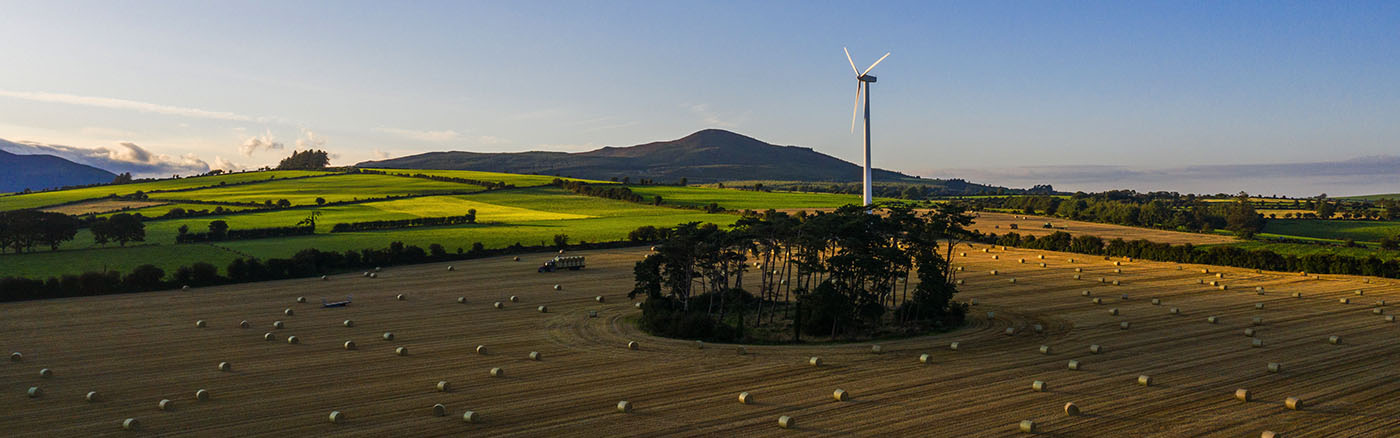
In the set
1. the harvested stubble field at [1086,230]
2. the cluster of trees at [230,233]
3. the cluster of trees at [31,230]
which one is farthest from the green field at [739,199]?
the cluster of trees at [31,230]

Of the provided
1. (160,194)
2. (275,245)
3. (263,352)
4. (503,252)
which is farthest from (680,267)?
(160,194)

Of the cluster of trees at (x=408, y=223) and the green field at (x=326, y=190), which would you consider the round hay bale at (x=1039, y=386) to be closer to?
the cluster of trees at (x=408, y=223)

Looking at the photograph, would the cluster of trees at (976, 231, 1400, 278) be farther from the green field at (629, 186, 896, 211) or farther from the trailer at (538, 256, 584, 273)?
the trailer at (538, 256, 584, 273)

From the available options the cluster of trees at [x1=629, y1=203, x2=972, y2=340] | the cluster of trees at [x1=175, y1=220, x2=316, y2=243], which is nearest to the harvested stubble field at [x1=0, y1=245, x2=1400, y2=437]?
the cluster of trees at [x1=629, y1=203, x2=972, y2=340]

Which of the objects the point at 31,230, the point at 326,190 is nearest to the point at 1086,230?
the point at 31,230

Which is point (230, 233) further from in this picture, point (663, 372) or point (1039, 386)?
point (1039, 386)

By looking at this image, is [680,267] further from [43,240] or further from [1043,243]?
[43,240]

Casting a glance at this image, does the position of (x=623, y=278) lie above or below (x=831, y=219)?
below
